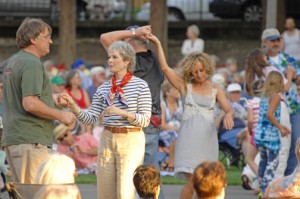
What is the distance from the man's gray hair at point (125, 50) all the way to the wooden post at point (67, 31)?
17.7 meters

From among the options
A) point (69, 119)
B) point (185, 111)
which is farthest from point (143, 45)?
point (69, 119)

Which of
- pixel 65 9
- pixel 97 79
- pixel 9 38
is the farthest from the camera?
pixel 9 38

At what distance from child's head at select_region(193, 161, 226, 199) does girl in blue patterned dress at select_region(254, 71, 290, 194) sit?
656cm

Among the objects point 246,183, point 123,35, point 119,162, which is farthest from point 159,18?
point 119,162

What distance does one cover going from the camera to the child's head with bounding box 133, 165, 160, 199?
8445 mm

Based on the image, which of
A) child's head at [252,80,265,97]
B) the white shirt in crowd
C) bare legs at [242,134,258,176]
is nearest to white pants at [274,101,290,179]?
child's head at [252,80,265,97]

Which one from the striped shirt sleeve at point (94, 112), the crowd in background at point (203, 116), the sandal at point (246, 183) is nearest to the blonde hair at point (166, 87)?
the crowd in background at point (203, 116)

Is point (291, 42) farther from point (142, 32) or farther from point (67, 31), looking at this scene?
point (142, 32)

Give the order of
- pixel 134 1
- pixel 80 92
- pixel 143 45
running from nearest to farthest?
pixel 143 45, pixel 80 92, pixel 134 1

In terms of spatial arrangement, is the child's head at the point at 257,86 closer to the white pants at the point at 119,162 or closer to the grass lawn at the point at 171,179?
the grass lawn at the point at 171,179

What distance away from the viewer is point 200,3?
3516 cm

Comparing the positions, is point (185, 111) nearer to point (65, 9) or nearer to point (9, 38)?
point (65, 9)

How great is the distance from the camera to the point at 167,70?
37.0 feet

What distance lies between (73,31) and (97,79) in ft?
19.9
